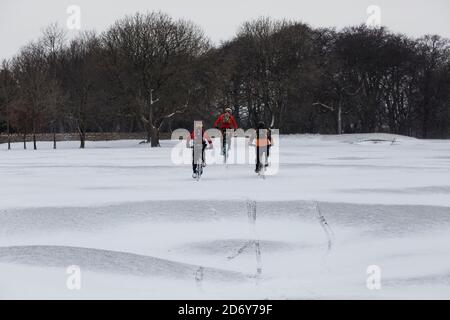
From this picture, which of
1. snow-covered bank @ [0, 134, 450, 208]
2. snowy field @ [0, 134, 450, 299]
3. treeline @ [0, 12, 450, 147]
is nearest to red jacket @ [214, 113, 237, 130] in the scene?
snow-covered bank @ [0, 134, 450, 208]

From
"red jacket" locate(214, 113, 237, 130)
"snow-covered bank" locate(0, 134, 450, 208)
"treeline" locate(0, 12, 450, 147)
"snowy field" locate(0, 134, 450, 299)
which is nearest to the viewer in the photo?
"snowy field" locate(0, 134, 450, 299)

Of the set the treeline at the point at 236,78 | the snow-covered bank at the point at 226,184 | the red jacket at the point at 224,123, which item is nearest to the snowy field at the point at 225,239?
the snow-covered bank at the point at 226,184

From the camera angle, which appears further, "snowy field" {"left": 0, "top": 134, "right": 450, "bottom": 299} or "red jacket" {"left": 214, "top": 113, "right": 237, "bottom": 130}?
"red jacket" {"left": 214, "top": 113, "right": 237, "bottom": 130}

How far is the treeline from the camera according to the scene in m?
52.0

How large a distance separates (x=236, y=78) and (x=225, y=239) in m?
55.3

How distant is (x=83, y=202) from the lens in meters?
14.1

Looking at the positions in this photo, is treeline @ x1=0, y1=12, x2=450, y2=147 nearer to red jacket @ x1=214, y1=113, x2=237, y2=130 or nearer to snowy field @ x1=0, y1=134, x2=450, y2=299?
red jacket @ x1=214, y1=113, x2=237, y2=130

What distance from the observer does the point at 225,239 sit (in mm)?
11578

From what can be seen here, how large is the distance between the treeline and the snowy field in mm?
34877

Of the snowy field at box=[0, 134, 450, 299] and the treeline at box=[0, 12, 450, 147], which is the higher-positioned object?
the treeline at box=[0, 12, 450, 147]

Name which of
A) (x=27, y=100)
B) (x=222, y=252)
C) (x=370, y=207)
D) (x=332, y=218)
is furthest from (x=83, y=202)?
(x=27, y=100)

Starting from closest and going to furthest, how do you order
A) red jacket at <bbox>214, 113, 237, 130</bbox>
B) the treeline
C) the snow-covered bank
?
the snow-covered bank
red jacket at <bbox>214, 113, 237, 130</bbox>
the treeline

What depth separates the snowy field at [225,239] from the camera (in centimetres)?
911

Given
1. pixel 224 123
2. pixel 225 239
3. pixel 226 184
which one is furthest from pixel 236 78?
pixel 225 239
